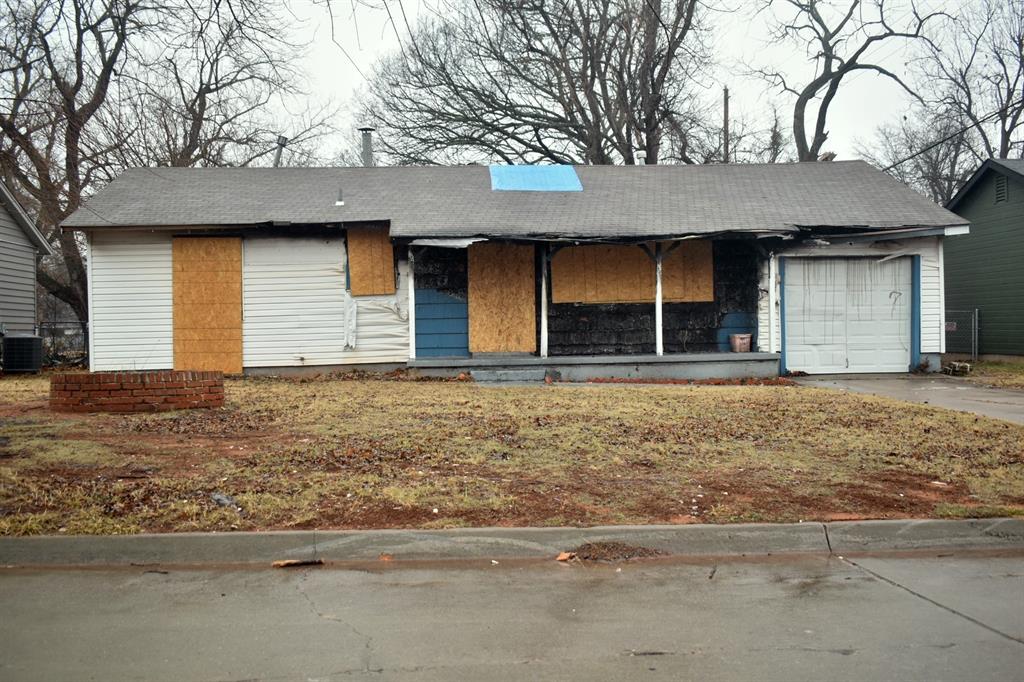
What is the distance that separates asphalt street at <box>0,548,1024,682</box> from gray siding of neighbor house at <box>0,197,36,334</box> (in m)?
21.3

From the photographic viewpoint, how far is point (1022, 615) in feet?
15.0

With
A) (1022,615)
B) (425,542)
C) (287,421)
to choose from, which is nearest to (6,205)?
(287,421)

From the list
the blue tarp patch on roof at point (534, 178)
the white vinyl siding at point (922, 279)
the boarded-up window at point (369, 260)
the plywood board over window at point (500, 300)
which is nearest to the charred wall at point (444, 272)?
the plywood board over window at point (500, 300)

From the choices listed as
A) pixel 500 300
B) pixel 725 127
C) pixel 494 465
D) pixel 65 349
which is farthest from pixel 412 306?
pixel 725 127

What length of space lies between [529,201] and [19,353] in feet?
41.8

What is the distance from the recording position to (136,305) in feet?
56.9

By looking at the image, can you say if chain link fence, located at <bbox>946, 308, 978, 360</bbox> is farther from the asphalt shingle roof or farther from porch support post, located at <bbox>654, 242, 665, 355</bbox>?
porch support post, located at <bbox>654, 242, 665, 355</bbox>

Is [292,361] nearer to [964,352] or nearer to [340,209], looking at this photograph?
[340,209]

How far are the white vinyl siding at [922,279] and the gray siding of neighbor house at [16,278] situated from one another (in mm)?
20096

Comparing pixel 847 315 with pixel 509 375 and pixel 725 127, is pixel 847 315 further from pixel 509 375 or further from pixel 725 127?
pixel 725 127

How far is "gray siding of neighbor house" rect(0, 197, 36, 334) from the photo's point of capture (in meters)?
23.3

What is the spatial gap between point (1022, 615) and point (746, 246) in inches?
554

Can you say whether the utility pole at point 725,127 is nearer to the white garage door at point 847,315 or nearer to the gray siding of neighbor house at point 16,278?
the white garage door at point 847,315

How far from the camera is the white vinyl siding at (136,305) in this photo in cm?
1728
